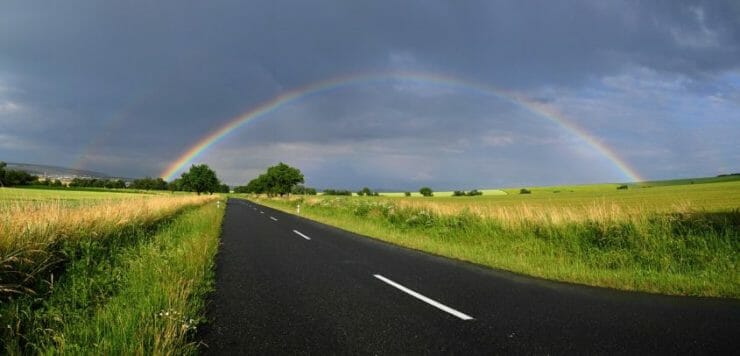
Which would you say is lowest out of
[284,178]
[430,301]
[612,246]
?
[430,301]

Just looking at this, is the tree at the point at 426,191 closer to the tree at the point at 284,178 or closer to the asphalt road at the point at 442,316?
the tree at the point at 284,178

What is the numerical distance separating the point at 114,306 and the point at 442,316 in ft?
13.9

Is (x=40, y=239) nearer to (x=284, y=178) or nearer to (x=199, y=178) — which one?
(x=284, y=178)

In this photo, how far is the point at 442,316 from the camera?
5520 millimetres

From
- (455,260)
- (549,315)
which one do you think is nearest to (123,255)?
(455,260)

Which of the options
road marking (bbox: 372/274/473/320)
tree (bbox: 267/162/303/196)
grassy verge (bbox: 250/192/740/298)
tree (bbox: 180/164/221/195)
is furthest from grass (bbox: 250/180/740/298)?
tree (bbox: 180/164/221/195)

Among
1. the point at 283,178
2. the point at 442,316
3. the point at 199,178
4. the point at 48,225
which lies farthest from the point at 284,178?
the point at 442,316

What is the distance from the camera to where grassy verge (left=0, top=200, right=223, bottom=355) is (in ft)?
13.8

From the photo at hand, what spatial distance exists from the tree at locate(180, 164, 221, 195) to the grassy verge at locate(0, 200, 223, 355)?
11151cm

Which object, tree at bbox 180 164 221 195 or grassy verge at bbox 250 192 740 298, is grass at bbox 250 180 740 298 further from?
tree at bbox 180 164 221 195

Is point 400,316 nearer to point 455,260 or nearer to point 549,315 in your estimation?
point 549,315

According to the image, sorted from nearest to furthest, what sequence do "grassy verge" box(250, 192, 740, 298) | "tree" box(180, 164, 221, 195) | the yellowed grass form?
1. the yellowed grass
2. "grassy verge" box(250, 192, 740, 298)
3. "tree" box(180, 164, 221, 195)

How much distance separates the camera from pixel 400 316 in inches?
218

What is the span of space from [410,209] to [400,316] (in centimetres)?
1685
